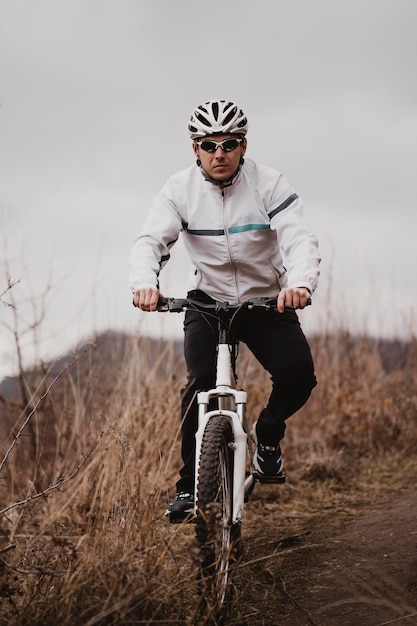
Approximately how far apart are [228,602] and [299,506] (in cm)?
260

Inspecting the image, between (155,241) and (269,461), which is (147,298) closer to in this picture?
(155,241)

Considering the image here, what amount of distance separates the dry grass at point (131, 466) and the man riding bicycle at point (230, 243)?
0.52m

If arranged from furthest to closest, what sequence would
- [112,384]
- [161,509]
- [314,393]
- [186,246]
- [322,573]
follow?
1. [314,393]
2. [112,384]
3. [161,509]
4. [186,246]
5. [322,573]

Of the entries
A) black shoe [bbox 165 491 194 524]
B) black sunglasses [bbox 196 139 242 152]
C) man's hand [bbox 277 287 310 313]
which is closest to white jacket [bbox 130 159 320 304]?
black sunglasses [bbox 196 139 242 152]

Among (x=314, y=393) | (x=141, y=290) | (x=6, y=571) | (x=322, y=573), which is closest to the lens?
(x=6, y=571)

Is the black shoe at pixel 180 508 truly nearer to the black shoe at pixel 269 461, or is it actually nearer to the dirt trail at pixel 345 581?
the dirt trail at pixel 345 581

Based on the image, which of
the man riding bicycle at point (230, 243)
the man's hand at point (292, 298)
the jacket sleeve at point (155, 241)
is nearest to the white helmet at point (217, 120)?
the man riding bicycle at point (230, 243)

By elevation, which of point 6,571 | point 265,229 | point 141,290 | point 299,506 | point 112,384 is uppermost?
point 265,229

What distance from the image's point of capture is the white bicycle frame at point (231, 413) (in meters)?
3.60

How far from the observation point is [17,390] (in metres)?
6.49

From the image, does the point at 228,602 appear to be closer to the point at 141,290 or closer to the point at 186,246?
the point at 141,290

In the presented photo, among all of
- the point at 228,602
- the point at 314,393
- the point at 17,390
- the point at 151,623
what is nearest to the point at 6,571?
the point at 151,623

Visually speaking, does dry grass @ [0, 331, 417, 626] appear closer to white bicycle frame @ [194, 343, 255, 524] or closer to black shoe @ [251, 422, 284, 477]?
white bicycle frame @ [194, 343, 255, 524]

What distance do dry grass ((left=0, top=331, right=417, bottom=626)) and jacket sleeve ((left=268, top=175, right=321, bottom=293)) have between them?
1014mm
